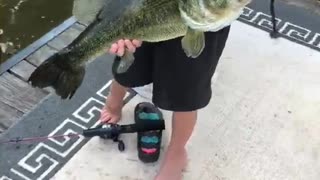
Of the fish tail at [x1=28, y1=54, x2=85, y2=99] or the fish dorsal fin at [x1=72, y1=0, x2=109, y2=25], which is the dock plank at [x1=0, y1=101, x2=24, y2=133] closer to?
the fish tail at [x1=28, y1=54, x2=85, y2=99]

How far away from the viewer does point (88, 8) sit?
1.59 meters

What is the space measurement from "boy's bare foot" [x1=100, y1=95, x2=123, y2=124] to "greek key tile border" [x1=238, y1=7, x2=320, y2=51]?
2.65 feet

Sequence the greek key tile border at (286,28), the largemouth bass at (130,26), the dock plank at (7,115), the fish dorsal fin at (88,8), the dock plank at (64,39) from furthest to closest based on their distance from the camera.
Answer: the greek key tile border at (286,28) < the dock plank at (64,39) < the dock plank at (7,115) < the fish dorsal fin at (88,8) < the largemouth bass at (130,26)

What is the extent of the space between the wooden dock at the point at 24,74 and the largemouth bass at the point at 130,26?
72 cm

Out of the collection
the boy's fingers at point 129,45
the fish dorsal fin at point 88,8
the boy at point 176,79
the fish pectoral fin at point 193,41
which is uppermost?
the fish dorsal fin at point 88,8

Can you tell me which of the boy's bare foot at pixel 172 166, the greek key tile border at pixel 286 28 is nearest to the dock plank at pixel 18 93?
the boy's bare foot at pixel 172 166

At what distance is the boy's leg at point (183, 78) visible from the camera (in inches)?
73.9

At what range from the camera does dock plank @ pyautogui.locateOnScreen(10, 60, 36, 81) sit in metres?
2.54

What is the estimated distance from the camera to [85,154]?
2.25 meters

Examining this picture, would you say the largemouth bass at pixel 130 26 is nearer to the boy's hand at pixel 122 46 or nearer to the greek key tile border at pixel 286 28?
the boy's hand at pixel 122 46

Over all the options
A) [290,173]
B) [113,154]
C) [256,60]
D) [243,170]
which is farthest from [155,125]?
[256,60]

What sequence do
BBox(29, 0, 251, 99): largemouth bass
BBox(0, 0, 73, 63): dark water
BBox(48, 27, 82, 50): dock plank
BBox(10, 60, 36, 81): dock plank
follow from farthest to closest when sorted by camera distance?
BBox(0, 0, 73, 63): dark water
BBox(48, 27, 82, 50): dock plank
BBox(10, 60, 36, 81): dock plank
BBox(29, 0, 251, 99): largemouth bass

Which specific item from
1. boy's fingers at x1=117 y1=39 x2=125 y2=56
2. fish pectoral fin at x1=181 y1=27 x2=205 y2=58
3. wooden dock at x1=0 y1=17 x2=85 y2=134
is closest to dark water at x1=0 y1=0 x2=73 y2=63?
wooden dock at x1=0 y1=17 x2=85 y2=134

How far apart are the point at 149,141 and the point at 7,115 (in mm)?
549
